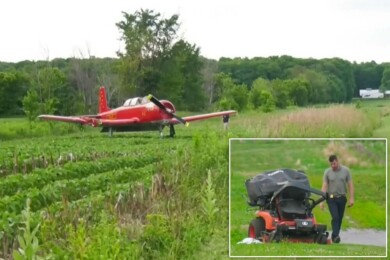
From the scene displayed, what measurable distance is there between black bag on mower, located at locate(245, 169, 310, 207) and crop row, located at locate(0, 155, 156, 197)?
8.37 ft

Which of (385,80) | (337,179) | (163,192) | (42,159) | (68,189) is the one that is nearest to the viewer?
(337,179)

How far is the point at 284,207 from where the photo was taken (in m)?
5.30

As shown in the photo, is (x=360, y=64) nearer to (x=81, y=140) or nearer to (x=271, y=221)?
(x=271, y=221)

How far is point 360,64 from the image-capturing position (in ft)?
21.4

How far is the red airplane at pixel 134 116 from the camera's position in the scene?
6766 mm

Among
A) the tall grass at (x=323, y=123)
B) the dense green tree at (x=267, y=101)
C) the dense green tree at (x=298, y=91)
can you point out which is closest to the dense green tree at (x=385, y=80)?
the tall grass at (x=323, y=123)

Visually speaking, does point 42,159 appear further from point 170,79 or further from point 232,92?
point 232,92

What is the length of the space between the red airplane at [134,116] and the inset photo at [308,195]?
155cm

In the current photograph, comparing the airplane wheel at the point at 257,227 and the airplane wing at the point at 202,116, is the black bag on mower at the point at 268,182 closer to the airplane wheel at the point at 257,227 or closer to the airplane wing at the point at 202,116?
the airplane wheel at the point at 257,227

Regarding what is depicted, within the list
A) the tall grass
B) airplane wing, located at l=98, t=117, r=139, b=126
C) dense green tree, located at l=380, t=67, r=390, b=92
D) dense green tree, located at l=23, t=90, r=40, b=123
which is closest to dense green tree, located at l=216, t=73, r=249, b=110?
the tall grass

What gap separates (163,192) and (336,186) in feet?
5.92

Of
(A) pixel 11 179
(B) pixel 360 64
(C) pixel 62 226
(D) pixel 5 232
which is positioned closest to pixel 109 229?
(C) pixel 62 226

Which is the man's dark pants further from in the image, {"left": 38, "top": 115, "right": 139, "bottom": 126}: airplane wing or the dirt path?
{"left": 38, "top": 115, "right": 139, "bottom": 126}: airplane wing

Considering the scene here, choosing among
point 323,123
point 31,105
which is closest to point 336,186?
point 323,123
